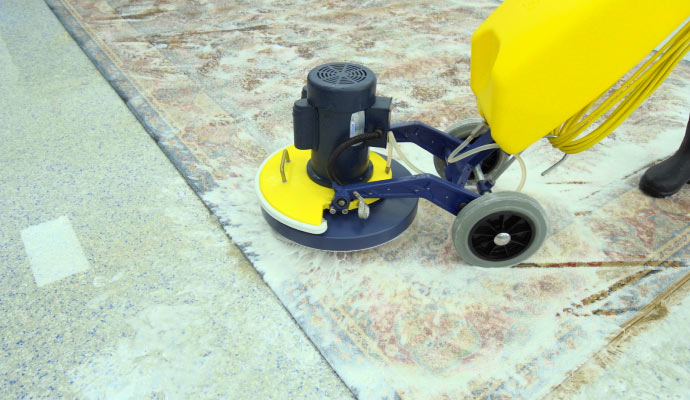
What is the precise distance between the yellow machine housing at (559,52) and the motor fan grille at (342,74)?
0.32 m

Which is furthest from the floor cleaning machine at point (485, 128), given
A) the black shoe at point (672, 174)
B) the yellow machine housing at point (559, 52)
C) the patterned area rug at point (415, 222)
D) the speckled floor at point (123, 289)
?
the black shoe at point (672, 174)

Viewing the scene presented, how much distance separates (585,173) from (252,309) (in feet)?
4.27

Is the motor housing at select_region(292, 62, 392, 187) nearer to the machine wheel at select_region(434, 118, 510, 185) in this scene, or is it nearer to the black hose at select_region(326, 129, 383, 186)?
the black hose at select_region(326, 129, 383, 186)

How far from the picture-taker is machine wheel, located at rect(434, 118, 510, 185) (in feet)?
4.78

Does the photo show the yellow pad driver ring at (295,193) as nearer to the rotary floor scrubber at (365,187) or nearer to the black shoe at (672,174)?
the rotary floor scrubber at (365,187)

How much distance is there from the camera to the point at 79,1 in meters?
2.97

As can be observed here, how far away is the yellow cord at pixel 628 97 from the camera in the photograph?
3.51ft

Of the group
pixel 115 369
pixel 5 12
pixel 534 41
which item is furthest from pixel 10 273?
pixel 5 12

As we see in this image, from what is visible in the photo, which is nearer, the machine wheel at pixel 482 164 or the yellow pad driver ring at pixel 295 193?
the yellow pad driver ring at pixel 295 193

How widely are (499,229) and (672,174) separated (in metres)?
0.81

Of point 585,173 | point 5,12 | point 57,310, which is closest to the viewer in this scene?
point 57,310

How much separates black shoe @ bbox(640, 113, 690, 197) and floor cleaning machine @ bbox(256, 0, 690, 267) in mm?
Answer: 524

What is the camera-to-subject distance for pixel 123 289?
1.24 metres

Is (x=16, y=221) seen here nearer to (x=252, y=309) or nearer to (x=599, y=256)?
(x=252, y=309)
